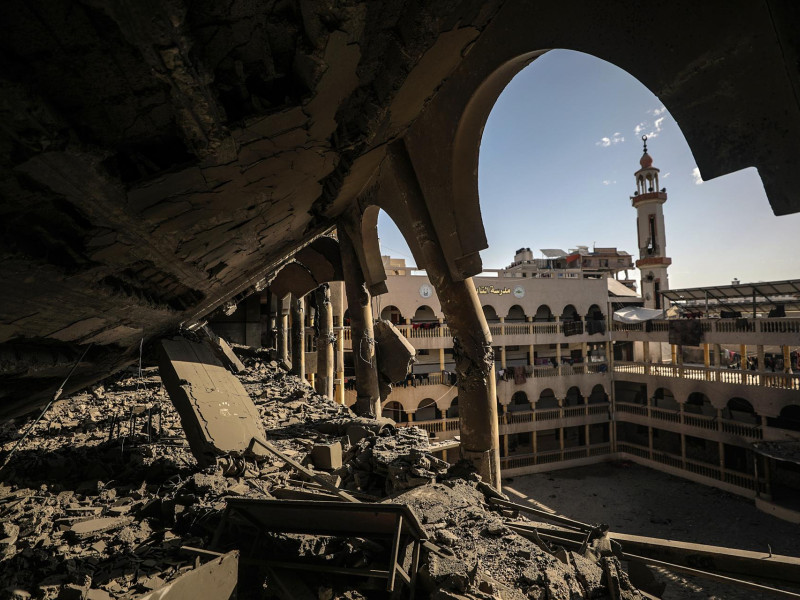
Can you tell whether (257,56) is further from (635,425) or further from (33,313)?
(635,425)

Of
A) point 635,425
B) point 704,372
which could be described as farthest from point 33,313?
point 635,425

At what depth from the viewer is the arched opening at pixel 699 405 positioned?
74.7 feet

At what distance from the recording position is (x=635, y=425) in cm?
2534

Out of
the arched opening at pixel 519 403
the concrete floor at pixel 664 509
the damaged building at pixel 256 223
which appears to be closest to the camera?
the damaged building at pixel 256 223

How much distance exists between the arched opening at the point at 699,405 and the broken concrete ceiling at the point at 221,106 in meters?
25.9

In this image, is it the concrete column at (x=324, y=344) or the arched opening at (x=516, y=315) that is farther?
the arched opening at (x=516, y=315)

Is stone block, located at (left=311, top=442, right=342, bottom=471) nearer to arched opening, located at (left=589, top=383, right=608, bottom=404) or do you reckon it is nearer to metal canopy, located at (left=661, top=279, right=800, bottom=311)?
metal canopy, located at (left=661, top=279, right=800, bottom=311)

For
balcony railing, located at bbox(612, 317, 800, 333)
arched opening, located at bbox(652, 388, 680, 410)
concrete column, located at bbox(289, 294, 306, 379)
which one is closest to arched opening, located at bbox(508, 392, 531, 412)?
arched opening, located at bbox(652, 388, 680, 410)

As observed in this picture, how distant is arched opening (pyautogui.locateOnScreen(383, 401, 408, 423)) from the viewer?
71.2 feet

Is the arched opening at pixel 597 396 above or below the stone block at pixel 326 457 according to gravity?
below

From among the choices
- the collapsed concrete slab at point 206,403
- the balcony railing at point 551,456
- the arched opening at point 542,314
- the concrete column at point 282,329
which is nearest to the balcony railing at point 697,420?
the balcony railing at point 551,456

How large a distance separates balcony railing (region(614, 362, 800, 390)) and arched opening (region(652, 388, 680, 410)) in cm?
186

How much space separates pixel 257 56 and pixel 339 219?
716cm

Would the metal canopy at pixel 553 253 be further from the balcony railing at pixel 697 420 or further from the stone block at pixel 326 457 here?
the stone block at pixel 326 457
